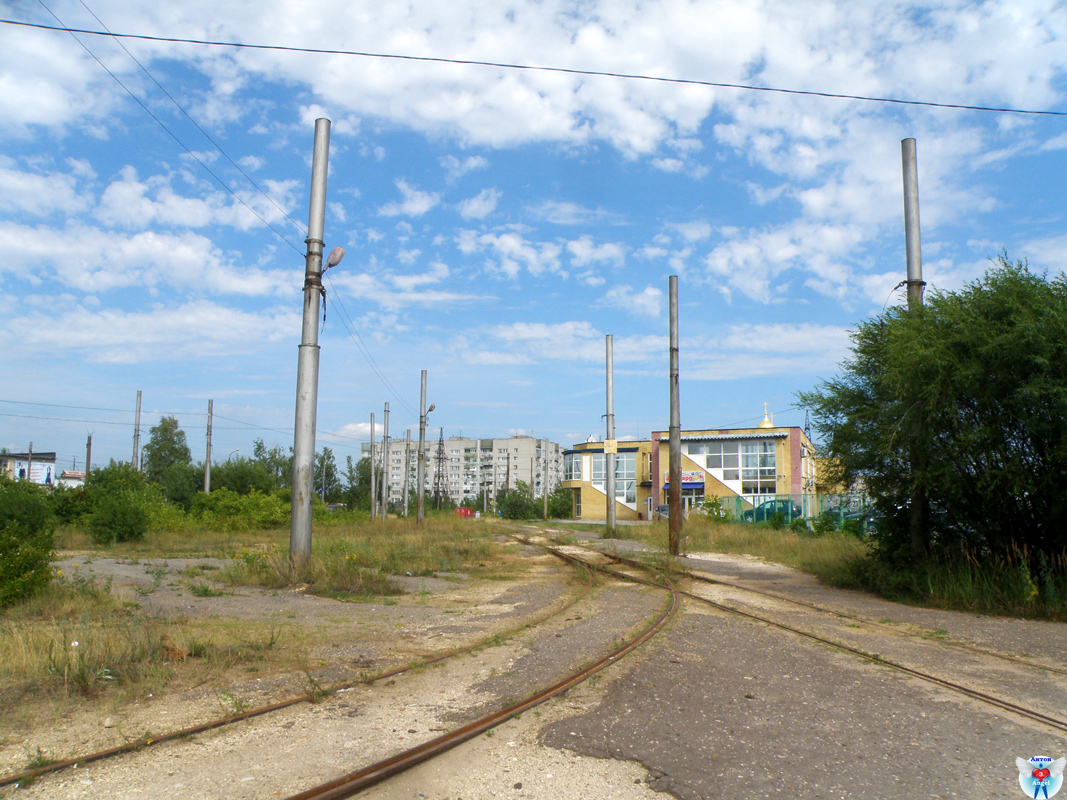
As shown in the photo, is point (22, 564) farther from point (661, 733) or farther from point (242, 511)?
point (242, 511)

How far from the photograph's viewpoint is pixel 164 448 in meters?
85.3

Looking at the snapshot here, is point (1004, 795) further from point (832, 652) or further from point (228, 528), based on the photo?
point (228, 528)

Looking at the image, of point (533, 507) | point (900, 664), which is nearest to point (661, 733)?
point (900, 664)

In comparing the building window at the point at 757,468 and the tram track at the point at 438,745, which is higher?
the building window at the point at 757,468

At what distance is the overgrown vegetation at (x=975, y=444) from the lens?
9.73 meters

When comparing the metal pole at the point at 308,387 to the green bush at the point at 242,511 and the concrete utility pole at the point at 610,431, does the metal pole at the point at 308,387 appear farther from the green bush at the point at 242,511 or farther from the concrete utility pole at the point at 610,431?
the green bush at the point at 242,511

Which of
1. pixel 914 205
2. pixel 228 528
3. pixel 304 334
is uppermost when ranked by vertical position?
Result: pixel 914 205

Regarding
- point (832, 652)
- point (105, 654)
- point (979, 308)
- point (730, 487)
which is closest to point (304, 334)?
point (105, 654)

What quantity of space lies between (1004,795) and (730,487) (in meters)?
57.0

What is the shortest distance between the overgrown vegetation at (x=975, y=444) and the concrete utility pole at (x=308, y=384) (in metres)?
9.67

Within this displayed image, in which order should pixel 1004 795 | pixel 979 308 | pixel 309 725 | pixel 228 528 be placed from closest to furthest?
1. pixel 1004 795
2. pixel 309 725
3. pixel 979 308
4. pixel 228 528

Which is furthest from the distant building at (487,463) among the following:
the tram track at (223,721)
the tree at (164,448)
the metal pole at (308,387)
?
the tram track at (223,721)

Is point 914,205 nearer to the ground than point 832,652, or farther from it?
farther from it

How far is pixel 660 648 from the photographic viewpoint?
7.48 meters
